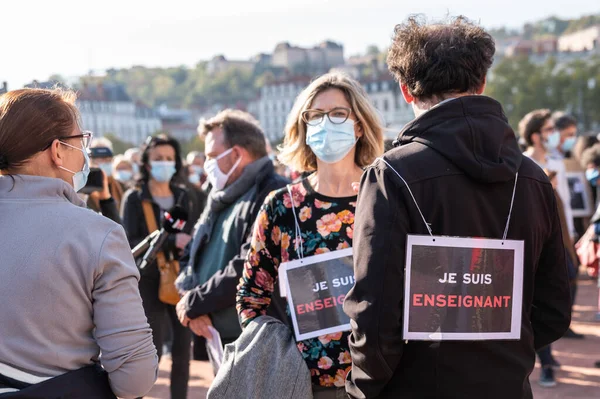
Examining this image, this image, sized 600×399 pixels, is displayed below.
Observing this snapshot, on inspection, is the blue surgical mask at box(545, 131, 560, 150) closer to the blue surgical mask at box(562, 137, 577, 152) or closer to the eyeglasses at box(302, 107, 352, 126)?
the blue surgical mask at box(562, 137, 577, 152)

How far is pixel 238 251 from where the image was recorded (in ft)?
15.1

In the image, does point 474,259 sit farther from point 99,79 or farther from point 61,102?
point 99,79

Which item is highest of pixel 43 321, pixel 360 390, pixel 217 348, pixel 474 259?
pixel 474 259

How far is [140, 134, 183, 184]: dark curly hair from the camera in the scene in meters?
6.67

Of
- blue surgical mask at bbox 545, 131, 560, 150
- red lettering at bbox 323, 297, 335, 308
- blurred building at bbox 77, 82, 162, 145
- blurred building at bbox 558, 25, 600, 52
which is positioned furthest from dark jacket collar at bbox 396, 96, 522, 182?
blurred building at bbox 558, 25, 600, 52

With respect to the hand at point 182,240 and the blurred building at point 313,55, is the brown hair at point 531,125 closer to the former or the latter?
the hand at point 182,240

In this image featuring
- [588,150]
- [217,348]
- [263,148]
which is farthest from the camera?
[588,150]

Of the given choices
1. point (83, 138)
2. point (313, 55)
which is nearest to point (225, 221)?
point (83, 138)

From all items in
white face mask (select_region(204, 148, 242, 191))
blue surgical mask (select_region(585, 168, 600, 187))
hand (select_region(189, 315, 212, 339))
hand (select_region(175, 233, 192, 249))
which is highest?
white face mask (select_region(204, 148, 242, 191))

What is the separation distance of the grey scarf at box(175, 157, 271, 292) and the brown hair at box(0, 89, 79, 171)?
6.30ft

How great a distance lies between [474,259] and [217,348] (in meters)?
2.22

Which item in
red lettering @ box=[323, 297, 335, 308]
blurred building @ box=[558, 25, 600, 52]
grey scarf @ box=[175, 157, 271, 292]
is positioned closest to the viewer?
red lettering @ box=[323, 297, 335, 308]

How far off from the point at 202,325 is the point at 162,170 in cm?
225

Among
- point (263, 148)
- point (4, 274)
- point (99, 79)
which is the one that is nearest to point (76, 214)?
point (4, 274)
